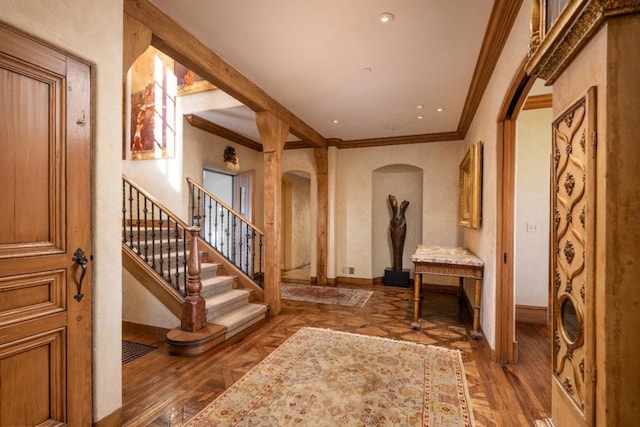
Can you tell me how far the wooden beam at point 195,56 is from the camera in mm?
2141

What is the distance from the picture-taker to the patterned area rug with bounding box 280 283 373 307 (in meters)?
4.75

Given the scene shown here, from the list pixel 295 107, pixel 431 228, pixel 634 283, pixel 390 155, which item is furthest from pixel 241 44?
pixel 431 228

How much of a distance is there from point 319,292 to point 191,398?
10.8ft

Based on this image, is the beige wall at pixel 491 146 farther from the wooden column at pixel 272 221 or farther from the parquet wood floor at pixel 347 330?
the wooden column at pixel 272 221

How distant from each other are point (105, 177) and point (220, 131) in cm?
367

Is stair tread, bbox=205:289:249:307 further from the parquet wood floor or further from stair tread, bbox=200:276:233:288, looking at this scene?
the parquet wood floor

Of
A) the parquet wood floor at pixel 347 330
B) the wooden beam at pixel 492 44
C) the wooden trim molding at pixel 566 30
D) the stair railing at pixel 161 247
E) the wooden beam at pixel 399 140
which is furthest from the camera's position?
the wooden beam at pixel 399 140

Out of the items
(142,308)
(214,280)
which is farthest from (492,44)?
(142,308)

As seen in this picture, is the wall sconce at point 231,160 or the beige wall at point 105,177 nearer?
the beige wall at point 105,177

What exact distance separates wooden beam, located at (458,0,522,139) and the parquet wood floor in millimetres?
2667

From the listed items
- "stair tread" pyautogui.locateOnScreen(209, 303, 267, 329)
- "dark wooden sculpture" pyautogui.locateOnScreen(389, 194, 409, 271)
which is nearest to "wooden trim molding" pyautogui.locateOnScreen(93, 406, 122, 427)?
"stair tread" pyautogui.locateOnScreen(209, 303, 267, 329)

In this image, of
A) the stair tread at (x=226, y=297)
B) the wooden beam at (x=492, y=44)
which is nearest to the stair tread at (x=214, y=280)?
the stair tread at (x=226, y=297)

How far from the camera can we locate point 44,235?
151cm

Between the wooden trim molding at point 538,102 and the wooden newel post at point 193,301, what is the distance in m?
4.01
